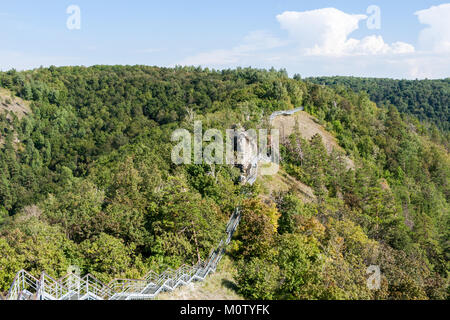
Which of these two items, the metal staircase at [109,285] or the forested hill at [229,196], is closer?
the metal staircase at [109,285]

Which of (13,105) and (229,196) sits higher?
(13,105)

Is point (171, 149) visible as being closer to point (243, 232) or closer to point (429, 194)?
point (243, 232)

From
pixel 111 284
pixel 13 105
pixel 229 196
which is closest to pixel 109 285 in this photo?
pixel 111 284

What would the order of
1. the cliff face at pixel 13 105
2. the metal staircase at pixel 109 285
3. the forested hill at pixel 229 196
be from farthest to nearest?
the cliff face at pixel 13 105 → the forested hill at pixel 229 196 → the metal staircase at pixel 109 285

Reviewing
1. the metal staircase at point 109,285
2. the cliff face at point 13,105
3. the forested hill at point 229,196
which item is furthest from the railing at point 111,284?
the cliff face at point 13,105

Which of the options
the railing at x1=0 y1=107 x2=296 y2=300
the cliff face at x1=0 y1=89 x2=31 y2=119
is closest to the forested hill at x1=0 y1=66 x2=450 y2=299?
the cliff face at x1=0 y1=89 x2=31 y2=119

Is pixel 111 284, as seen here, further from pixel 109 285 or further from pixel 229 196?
pixel 229 196

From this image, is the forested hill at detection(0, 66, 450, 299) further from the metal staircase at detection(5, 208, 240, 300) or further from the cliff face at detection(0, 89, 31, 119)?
the metal staircase at detection(5, 208, 240, 300)

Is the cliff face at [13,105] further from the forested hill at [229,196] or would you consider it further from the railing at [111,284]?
the railing at [111,284]

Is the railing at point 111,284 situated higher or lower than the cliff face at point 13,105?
lower
